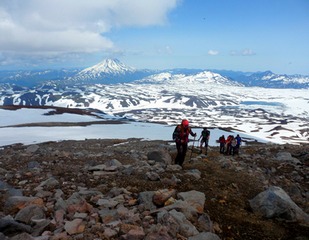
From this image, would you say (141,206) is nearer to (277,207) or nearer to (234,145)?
(277,207)

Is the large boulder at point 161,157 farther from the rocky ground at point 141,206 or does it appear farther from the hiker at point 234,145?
the hiker at point 234,145

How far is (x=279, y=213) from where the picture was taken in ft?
31.2

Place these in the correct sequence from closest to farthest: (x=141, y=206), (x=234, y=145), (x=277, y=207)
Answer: (x=141, y=206) < (x=277, y=207) < (x=234, y=145)

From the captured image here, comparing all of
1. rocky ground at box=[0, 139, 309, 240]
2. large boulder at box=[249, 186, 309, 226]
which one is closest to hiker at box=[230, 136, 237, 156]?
rocky ground at box=[0, 139, 309, 240]

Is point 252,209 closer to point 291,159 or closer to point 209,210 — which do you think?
point 209,210

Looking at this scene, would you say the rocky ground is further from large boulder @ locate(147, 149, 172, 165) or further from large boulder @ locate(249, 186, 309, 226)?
large boulder @ locate(147, 149, 172, 165)

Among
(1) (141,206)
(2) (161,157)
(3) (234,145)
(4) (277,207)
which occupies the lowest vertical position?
(3) (234,145)

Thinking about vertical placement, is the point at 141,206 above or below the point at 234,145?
above

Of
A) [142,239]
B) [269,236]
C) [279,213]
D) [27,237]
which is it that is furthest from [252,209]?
[27,237]

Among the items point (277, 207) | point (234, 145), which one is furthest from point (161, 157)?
point (234, 145)

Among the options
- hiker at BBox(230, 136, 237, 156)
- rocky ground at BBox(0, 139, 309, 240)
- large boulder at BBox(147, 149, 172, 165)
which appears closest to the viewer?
rocky ground at BBox(0, 139, 309, 240)

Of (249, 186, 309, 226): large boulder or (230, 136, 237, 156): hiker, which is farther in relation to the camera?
(230, 136, 237, 156): hiker

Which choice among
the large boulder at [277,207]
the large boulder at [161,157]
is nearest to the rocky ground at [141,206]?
the large boulder at [277,207]

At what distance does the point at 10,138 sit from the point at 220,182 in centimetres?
3695
